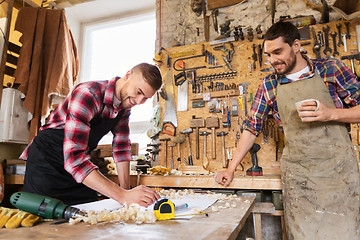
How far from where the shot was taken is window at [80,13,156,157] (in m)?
4.52

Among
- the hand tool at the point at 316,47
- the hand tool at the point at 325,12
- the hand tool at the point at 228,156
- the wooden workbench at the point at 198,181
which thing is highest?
the hand tool at the point at 325,12

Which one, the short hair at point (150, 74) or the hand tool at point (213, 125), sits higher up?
the short hair at point (150, 74)

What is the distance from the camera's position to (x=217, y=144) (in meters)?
3.21

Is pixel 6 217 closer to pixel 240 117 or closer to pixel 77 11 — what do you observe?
pixel 240 117

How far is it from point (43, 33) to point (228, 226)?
11.8 feet

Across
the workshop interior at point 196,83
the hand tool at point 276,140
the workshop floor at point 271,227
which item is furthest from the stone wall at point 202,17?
the workshop floor at point 271,227

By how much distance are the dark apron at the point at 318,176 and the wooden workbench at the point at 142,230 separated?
993mm

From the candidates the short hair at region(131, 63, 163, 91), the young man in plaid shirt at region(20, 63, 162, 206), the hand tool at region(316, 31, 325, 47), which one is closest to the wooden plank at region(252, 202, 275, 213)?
the young man in plaid shirt at region(20, 63, 162, 206)

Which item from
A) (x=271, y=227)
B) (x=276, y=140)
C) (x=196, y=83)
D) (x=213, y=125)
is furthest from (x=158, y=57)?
(x=271, y=227)

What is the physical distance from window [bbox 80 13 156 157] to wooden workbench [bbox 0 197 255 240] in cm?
346

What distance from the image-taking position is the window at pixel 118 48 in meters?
4.52

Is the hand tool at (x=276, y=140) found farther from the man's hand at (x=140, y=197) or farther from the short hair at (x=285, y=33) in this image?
the man's hand at (x=140, y=197)

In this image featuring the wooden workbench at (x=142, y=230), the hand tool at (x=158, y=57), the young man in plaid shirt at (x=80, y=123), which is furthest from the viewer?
the hand tool at (x=158, y=57)

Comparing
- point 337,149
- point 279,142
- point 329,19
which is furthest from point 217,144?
point 329,19
